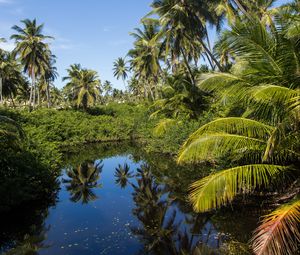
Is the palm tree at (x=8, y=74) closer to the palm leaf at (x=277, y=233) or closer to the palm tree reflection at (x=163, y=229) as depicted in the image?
the palm tree reflection at (x=163, y=229)

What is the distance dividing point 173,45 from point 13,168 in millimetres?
18015

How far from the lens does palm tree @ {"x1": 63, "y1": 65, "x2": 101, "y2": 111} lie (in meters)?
47.2

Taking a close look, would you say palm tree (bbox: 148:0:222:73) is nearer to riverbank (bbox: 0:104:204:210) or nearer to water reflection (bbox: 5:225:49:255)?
riverbank (bbox: 0:104:204:210)

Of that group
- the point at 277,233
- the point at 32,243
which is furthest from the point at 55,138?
Answer: the point at 277,233

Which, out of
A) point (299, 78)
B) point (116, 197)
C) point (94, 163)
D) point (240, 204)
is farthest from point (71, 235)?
point (94, 163)

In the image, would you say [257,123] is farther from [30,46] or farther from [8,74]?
[8,74]

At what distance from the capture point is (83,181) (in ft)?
62.3

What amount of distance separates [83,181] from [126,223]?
8.00 meters

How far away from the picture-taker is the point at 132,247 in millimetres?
9438

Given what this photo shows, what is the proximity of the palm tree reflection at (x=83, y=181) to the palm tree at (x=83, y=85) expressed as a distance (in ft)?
77.3

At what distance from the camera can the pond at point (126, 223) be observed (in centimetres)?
939

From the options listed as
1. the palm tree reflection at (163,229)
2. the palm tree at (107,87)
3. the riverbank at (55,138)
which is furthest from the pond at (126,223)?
the palm tree at (107,87)

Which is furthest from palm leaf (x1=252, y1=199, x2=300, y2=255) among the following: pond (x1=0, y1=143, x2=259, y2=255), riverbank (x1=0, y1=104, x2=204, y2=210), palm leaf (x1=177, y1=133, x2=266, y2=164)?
riverbank (x1=0, y1=104, x2=204, y2=210)

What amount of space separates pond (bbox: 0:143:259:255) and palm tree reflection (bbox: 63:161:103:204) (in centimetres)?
5
